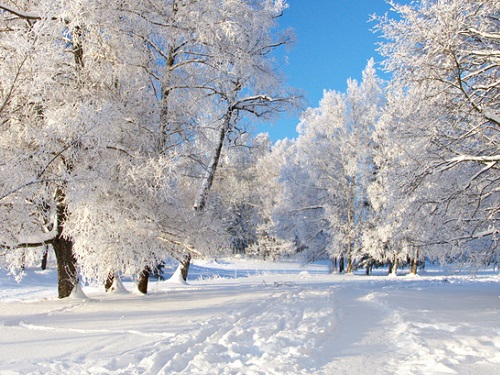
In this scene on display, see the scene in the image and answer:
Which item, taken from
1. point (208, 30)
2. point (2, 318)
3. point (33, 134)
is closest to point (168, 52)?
point (208, 30)

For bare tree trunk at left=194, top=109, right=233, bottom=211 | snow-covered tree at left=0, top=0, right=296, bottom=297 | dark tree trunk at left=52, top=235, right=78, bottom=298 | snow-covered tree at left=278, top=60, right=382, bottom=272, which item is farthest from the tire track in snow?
snow-covered tree at left=278, top=60, right=382, bottom=272

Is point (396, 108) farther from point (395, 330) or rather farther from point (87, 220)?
point (87, 220)

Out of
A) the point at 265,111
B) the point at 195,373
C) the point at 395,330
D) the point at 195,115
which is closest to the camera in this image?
the point at 195,373

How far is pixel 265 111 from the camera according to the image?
12398 mm

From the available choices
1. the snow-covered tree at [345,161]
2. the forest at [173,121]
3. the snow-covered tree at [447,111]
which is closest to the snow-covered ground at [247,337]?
the forest at [173,121]

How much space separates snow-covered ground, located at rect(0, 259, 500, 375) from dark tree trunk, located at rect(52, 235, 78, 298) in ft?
1.71

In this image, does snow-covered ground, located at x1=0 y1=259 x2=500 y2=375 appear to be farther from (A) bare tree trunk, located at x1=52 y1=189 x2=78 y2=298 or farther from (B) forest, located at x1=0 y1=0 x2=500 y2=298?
(B) forest, located at x1=0 y1=0 x2=500 y2=298

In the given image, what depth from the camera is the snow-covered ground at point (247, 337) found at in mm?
4004

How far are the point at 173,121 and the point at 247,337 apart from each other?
19.4 ft

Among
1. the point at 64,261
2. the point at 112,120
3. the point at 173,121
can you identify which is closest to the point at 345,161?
the point at 173,121

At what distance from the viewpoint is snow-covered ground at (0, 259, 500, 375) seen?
4004mm

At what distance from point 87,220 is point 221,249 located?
3727 millimetres

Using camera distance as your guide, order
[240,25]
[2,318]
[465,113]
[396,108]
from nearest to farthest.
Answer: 1. [2,318]
2. [465,113]
3. [396,108]
4. [240,25]

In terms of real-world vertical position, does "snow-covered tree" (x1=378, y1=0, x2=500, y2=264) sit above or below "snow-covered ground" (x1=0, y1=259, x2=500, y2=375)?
above
